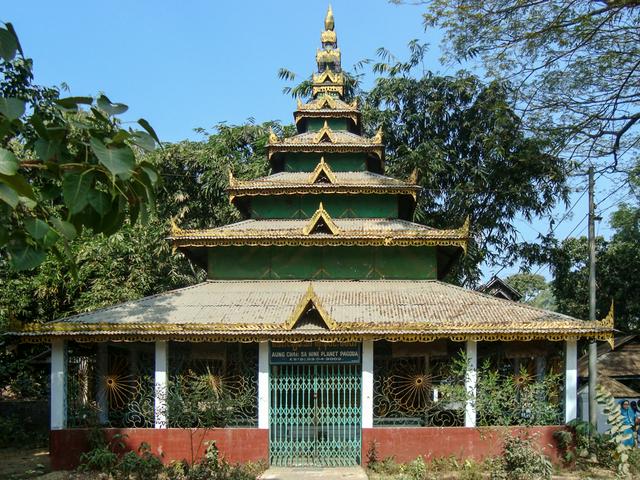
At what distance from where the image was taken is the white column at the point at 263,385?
45.5 feet

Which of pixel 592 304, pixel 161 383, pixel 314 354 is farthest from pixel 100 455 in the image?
pixel 592 304

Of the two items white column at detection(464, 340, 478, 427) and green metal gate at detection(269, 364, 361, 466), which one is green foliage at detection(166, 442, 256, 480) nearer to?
green metal gate at detection(269, 364, 361, 466)

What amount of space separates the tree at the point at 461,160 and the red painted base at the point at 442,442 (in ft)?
40.7

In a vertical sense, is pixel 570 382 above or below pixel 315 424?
above

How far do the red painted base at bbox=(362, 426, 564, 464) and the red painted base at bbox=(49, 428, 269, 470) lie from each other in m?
2.38

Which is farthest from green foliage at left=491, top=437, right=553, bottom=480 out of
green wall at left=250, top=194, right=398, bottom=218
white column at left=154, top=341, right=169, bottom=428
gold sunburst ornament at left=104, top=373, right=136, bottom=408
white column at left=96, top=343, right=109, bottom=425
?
white column at left=96, top=343, right=109, bottom=425

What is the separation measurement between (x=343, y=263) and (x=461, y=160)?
35.5ft

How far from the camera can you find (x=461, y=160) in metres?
25.9

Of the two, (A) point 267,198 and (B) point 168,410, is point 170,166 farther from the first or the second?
(B) point 168,410

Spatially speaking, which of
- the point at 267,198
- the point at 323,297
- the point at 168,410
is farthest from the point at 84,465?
the point at 267,198

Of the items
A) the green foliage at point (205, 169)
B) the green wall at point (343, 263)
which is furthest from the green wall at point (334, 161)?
the green foliage at point (205, 169)

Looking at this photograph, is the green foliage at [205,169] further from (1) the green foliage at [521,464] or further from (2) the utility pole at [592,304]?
(1) the green foliage at [521,464]

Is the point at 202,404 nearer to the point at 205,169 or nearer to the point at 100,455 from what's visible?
the point at 100,455

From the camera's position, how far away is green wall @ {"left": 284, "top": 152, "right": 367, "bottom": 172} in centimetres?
1964
